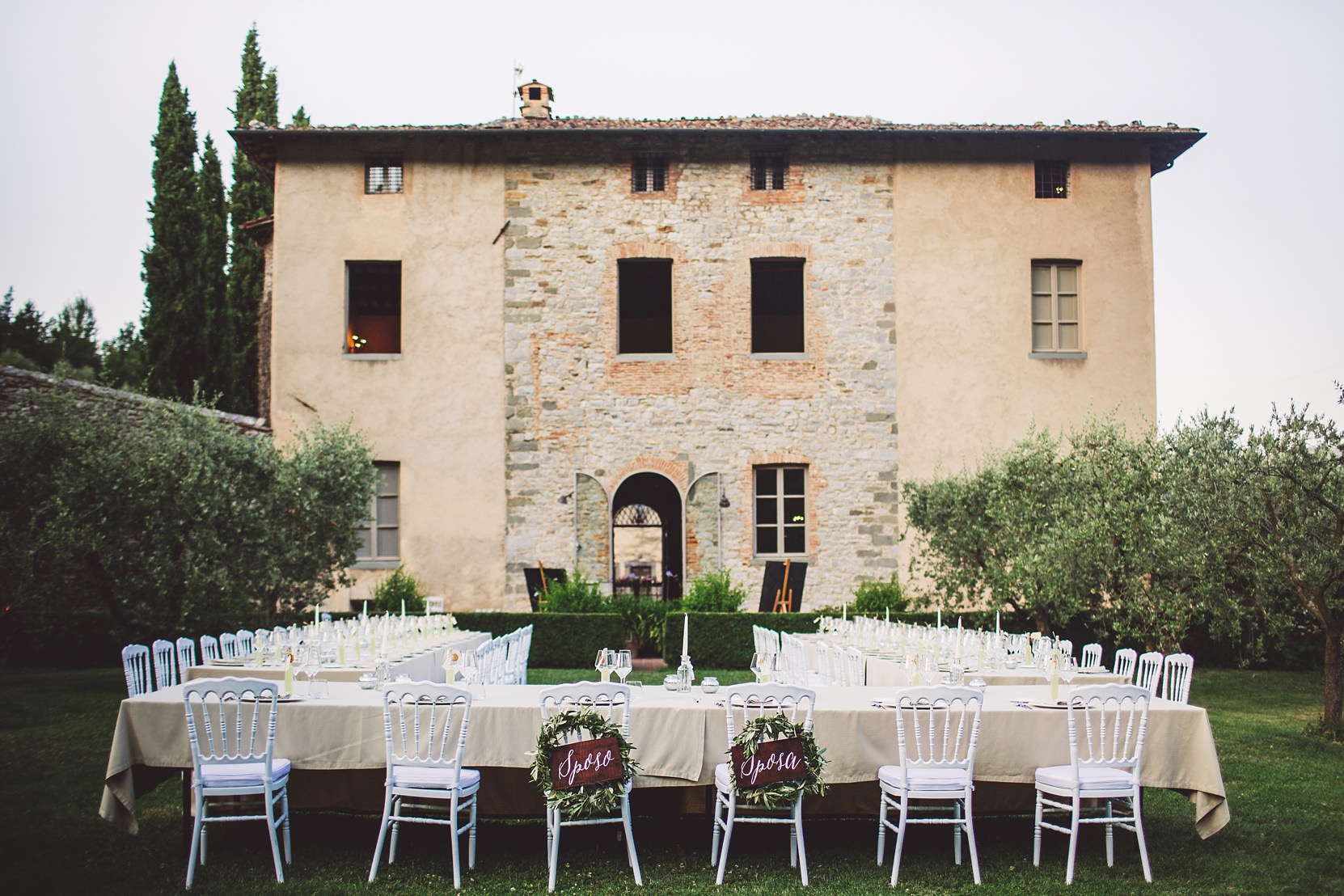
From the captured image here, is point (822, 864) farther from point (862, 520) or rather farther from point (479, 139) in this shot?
point (479, 139)

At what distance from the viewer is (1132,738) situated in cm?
541

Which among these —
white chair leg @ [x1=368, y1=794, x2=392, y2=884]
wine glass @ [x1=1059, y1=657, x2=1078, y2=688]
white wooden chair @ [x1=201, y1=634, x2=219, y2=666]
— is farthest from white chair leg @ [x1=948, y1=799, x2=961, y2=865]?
white wooden chair @ [x1=201, y1=634, x2=219, y2=666]

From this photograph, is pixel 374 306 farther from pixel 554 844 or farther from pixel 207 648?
pixel 554 844

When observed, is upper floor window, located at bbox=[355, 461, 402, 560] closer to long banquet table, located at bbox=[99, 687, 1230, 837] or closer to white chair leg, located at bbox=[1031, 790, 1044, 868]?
long banquet table, located at bbox=[99, 687, 1230, 837]

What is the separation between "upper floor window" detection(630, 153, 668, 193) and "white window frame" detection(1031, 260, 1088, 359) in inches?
231

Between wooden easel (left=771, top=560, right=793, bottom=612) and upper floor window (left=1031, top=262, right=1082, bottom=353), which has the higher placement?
upper floor window (left=1031, top=262, right=1082, bottom=353)

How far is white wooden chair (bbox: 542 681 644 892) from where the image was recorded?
5012 mm

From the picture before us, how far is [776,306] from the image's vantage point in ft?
56.7

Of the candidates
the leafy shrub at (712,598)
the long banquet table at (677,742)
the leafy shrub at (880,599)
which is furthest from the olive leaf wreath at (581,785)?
the leafy shrub at (880,599)

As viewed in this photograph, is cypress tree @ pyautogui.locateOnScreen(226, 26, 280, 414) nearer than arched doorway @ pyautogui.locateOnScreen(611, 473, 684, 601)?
No

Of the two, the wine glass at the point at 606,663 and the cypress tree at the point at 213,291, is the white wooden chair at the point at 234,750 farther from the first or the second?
the cypress tree at the point at 213,291

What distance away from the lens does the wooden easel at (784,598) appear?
14945 millimetres

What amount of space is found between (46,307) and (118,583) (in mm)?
21454

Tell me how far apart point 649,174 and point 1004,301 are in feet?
18.9
